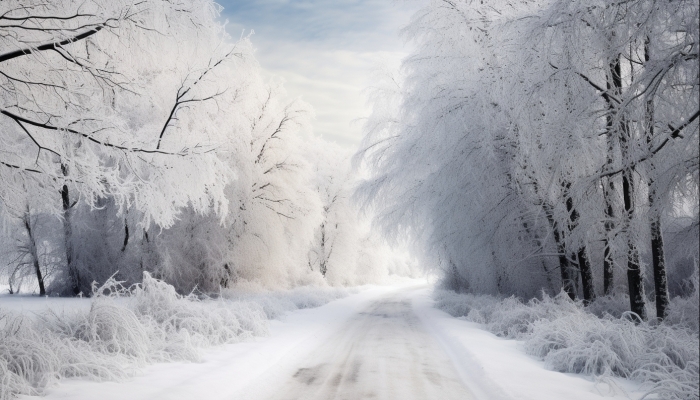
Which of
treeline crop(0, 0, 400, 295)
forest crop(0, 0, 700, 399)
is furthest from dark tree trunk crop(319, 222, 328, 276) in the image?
forest crop(0, 0, 700, 399)

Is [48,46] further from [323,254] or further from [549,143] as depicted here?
[323,254]

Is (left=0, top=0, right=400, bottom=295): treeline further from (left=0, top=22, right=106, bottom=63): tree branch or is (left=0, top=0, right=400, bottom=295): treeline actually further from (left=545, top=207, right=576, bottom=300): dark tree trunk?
(left=545, top=207, right=576, bottom=300): dark tree trunk

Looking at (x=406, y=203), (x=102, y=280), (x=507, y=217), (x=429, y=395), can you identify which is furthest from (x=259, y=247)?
(x=429, y=395)

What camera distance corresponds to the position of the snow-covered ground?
14.6 ft

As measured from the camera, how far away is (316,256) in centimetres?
2958

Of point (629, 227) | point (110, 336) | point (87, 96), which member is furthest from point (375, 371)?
point (87, 96)

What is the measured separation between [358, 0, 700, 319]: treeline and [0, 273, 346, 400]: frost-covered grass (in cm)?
633

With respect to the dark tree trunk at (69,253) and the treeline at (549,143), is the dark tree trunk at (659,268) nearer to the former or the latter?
the treeline at (549,143)

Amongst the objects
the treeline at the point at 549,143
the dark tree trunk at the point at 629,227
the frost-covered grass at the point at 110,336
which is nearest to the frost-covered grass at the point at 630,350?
the dark tree trunk at the point at 629,227

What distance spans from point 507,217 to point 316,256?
20.0m

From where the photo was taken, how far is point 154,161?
6566 millimetres

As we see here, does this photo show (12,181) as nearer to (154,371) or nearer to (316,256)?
(154,371)

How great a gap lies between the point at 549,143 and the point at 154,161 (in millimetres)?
6442

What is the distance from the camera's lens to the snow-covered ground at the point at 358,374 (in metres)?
4.44
